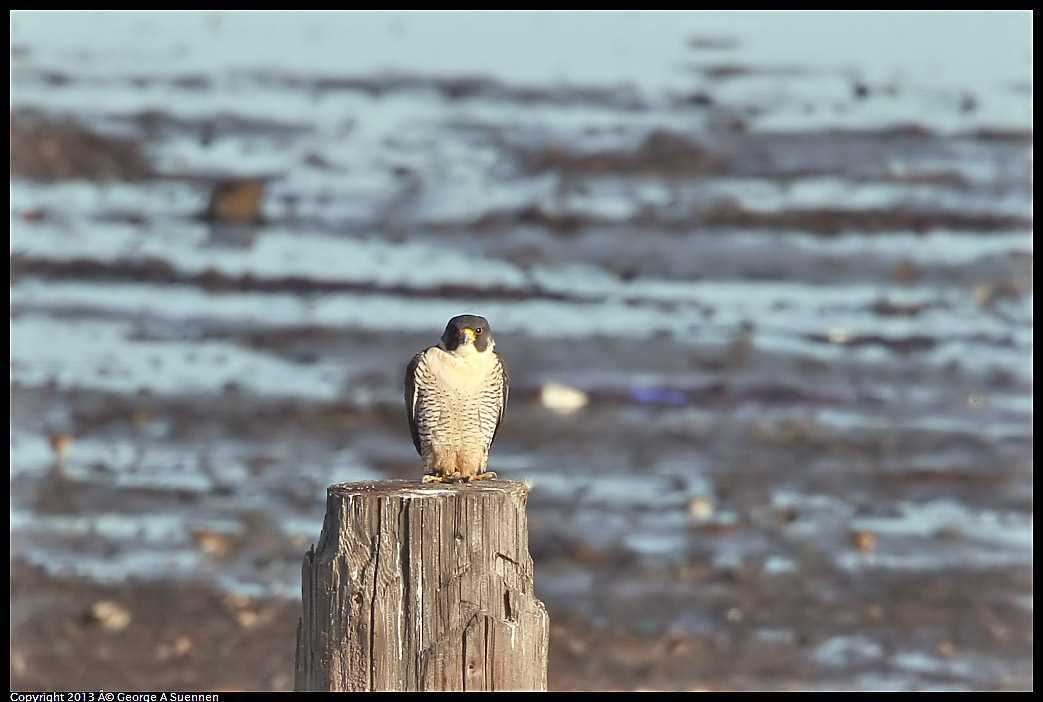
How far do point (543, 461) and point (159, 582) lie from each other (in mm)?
1567

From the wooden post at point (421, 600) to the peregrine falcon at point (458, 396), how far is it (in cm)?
107

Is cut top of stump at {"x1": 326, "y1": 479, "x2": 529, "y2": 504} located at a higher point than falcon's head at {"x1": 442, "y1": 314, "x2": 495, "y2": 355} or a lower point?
lower

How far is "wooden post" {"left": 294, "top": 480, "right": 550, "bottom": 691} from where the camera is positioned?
6.18 ft

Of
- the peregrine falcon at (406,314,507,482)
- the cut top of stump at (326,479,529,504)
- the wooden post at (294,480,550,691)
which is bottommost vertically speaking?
the wooden post at (294,480,550,691)

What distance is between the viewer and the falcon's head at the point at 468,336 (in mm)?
3002

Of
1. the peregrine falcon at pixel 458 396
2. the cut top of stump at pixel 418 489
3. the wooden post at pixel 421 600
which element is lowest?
the wooden post at pixel 421 600

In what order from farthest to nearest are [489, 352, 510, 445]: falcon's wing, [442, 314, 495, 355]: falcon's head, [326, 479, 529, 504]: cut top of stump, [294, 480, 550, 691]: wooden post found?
[489, 352, 510, 445]: falcon's wing → [442, 314, 495, 355]: falcon's head → [326, 479, 529, 504]: cut top of stump → [294, 480, 550, 691]: wooden post

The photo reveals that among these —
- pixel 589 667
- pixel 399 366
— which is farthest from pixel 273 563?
pixel 589 667

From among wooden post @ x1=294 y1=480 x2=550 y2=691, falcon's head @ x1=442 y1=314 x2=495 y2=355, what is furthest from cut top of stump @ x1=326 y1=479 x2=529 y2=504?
falcon's head @ x1=442 y1=314 x2=495 y2=355

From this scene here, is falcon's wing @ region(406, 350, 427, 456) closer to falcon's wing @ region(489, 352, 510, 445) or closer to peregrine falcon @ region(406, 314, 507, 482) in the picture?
peregrine falcon @ region(406, 314, 507, 482)

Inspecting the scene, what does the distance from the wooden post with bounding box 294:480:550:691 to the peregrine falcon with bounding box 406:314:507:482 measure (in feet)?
3.52

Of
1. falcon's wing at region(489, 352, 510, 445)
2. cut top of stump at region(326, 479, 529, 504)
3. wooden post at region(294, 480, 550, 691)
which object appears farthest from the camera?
falcon's wing at region(489, 352, 510, 445)

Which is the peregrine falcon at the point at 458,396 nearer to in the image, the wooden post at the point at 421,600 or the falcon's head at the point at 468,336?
the falcon's head at the point at 468,336

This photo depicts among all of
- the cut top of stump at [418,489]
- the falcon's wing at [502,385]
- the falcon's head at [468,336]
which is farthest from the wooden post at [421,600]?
the falcon's wing at [502,385]
